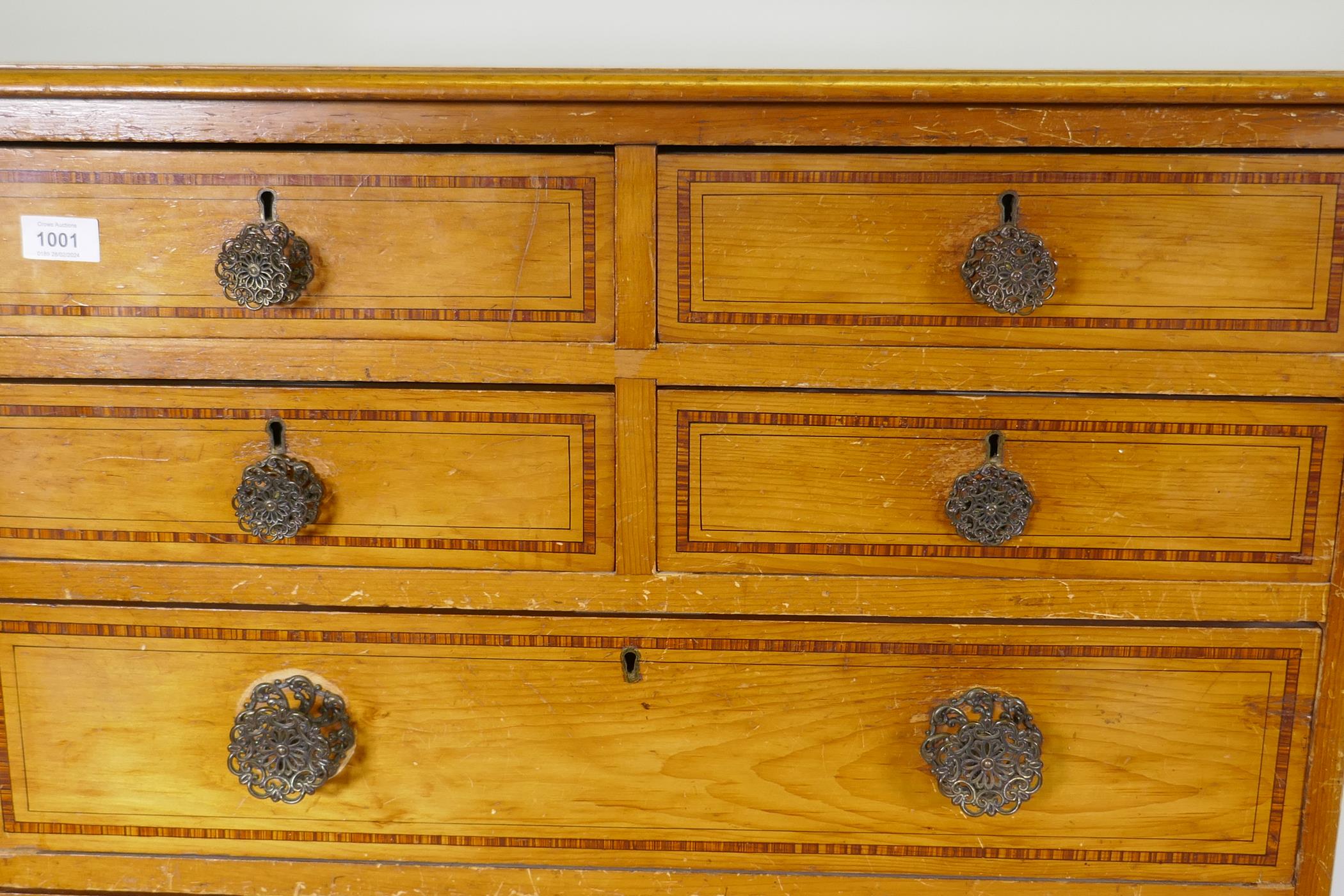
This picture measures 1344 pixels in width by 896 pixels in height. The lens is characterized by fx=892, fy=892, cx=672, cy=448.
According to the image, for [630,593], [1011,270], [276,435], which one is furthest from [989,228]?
[276,435]

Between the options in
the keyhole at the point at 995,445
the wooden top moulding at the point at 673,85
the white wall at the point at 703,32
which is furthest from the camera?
the white wall at the point at 703,32

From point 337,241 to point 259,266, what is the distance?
0.31 ft

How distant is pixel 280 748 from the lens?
106 centimetres

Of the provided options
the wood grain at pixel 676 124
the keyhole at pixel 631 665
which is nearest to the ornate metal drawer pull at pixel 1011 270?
the wood grain at pixel 676 124

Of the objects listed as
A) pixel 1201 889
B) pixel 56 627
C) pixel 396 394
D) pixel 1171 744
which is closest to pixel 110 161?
pixel 396 394

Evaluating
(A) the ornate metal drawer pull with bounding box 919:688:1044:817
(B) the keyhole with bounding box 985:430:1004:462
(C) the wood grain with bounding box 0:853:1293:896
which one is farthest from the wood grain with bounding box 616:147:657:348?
(C) the wood grain with bounding box 0:853:1293:896

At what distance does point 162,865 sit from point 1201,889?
1.35 metres

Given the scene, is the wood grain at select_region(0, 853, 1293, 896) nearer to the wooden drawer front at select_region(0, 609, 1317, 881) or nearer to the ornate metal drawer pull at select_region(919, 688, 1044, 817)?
Result: the wooden drawer front at select_region(0, 609, 1317, 881)

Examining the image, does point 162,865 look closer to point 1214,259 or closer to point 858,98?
point 858,98

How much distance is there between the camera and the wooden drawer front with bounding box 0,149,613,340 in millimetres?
1028

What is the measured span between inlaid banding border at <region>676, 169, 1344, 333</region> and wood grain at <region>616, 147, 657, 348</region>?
0.03 metres

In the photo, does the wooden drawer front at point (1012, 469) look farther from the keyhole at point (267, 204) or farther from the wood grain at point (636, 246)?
the keyhole at point (267, 204)

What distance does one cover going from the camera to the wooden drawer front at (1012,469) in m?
1.05

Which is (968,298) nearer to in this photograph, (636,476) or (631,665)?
(636,476)
